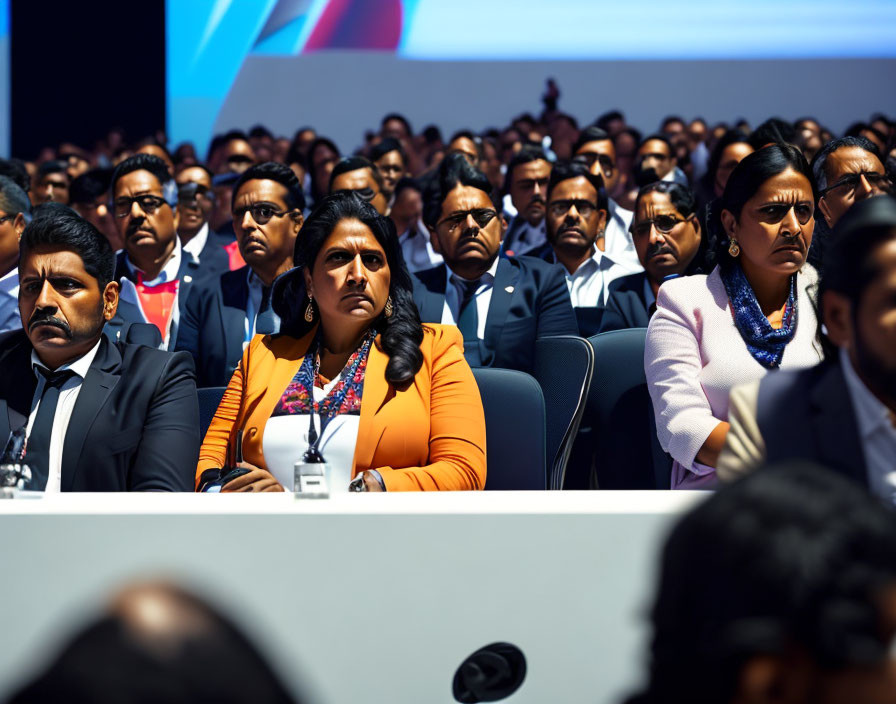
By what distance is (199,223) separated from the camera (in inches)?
204

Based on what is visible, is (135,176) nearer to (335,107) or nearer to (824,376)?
(824,376)

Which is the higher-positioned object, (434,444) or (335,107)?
(335,107)

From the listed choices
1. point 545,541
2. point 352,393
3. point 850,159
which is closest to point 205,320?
point 352,393

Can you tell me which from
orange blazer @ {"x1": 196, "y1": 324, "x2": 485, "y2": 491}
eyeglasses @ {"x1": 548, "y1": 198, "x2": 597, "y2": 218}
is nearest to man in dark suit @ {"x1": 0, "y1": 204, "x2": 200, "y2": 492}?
orange blazer @ {"x1": 196, "y1": 324, "x2": 485, "y2": 491}

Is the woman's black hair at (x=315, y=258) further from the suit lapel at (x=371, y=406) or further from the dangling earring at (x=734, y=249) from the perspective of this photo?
the dangling earring at (x=734, y=249)

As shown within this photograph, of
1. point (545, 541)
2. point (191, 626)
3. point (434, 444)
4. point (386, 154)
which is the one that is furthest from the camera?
point (386, 154)

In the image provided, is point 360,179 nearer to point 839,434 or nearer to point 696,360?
point 696,360

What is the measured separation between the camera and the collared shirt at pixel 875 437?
56.4 inches

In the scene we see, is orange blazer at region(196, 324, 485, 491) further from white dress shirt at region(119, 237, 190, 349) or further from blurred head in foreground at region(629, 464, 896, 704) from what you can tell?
blurred head in foreground at region(629, 464, 896, 704)

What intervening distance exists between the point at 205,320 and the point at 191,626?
3.00 m

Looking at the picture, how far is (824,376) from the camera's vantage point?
1491 millimetres

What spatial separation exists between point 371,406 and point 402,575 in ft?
3.14

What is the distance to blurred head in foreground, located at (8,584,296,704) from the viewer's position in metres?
0.50

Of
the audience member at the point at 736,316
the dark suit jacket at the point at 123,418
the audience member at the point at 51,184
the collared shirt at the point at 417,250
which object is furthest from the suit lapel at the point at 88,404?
the audience member at the point at 51,184
